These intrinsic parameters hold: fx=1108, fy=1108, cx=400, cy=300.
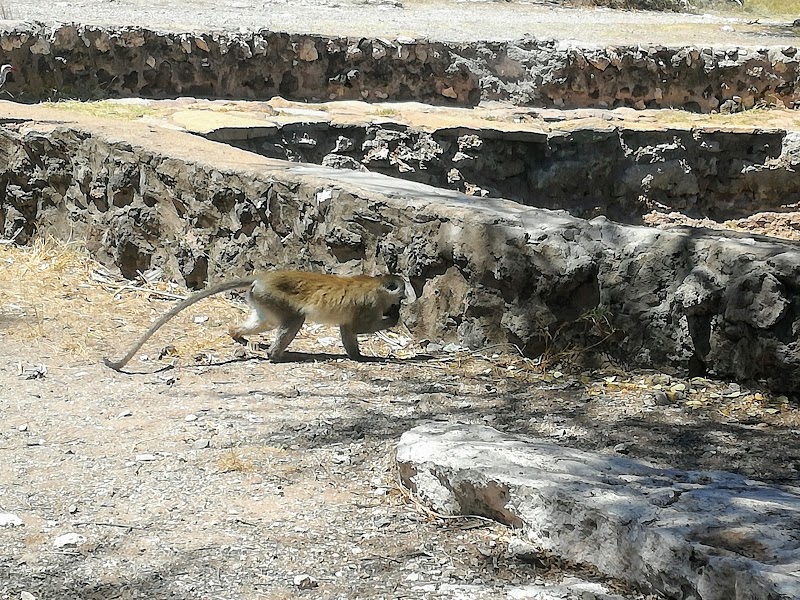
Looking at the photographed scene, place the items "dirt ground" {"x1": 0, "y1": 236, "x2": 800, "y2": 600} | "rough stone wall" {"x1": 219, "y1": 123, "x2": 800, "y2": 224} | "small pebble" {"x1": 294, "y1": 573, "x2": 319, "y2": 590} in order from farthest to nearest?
"rough stone wall" {"x1": 219, "y1": 123, "x2": 800, "y2": 224} → "dirt ground" {"x1": 0, "y1": 236, "x2": 800, "y2": 600} → "small pebble" {"x1": 294, "y1": 573, "x2": 319, "y2": 590}

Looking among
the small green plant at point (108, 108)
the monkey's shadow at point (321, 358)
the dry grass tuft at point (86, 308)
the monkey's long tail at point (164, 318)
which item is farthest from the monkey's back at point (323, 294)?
the small green plant at point (108, 108)

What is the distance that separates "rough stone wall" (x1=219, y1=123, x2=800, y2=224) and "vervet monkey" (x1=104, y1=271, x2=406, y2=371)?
4328 mm

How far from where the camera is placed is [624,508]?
131 inches

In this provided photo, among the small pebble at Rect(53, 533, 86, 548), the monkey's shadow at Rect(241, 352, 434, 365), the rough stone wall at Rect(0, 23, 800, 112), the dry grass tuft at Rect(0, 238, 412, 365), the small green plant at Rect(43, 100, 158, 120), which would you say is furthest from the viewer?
the rough stone wall at Rect(0, 23, 800, 112)

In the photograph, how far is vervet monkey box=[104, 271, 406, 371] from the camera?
5.90m

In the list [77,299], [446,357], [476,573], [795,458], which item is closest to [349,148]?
[77,299]

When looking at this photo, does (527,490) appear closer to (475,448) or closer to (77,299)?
(475,448)

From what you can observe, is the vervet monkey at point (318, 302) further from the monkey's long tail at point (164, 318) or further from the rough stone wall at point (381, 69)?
the rough stone wall at point (381, 69)

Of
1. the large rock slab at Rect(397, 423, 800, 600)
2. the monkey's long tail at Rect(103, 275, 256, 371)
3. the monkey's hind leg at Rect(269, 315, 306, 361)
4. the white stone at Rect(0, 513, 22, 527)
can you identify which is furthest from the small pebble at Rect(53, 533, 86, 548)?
the monkey's hind leg at Rect(269, 315, 306, 361)

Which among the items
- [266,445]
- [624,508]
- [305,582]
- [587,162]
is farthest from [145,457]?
[587,162]

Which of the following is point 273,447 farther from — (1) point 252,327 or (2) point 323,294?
(1) point 252,327

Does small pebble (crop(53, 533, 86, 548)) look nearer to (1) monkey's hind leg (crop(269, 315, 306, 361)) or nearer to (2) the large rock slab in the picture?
(2) the large rock slab

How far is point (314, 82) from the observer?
13.9 m

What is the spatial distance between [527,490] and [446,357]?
2469 millimetres
